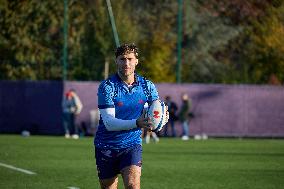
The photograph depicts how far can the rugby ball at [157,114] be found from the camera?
10000 mm

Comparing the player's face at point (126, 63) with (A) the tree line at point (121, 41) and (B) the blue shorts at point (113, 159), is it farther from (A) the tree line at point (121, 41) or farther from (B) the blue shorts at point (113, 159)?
(A) the tree line at point (121, 41)

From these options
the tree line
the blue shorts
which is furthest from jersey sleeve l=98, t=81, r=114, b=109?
the tree line

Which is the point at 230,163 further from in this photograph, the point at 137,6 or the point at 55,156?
the point at 137,6

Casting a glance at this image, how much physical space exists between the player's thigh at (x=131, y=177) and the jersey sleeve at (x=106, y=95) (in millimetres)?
747

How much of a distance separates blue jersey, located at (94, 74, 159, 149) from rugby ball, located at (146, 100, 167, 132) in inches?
12.2

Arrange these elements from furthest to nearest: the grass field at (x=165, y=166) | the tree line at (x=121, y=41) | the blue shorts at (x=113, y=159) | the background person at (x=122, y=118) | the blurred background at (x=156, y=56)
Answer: the tree line at (x=121, y=41) < the blurred background at (x=156, y=56) < the grass field at (x=165, y=166) < the blue shorts at (x=113, y=159) < the background person at (x=122, y=118)

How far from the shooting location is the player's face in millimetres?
10180

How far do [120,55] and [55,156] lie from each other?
14.9 metres

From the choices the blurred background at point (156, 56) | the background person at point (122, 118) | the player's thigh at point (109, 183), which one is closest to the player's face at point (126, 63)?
the background person at point (122, 118)

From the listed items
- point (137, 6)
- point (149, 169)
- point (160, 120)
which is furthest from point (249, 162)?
point (137, 6)

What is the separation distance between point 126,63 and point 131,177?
128 cm

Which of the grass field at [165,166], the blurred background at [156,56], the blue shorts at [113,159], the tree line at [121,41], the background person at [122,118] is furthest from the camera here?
the tree line at [121,41]

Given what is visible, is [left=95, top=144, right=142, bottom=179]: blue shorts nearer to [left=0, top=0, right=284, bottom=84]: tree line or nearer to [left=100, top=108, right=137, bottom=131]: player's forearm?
[left=100, top=108, right=137, bottom=131]: player's forearm

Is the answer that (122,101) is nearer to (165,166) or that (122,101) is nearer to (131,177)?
(131,177)
